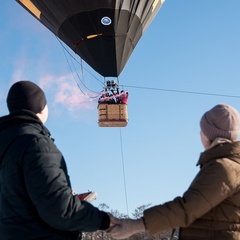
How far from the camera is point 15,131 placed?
268 centimetres

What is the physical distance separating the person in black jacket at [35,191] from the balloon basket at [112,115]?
31.6 feet

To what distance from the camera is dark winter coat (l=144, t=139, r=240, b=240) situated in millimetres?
2760

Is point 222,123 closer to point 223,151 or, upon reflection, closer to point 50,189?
point 223,151

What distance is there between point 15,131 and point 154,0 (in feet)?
38.3

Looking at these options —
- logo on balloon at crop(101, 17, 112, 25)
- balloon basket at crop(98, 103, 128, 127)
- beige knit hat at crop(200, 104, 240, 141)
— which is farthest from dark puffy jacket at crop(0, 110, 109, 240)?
logo on balloon at crop(101, 17, 112, 25)

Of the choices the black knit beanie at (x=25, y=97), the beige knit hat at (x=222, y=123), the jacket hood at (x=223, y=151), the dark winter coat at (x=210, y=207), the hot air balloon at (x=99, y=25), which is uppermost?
the hot air balloon at (x=99, y=25)

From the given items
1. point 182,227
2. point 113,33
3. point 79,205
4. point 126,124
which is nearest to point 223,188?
point 182,227

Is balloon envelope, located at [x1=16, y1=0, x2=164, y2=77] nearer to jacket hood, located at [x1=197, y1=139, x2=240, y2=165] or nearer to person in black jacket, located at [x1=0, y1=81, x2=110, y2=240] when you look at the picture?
jacket hood, located at [x1=197, y1=139, x2=240, y2=165]

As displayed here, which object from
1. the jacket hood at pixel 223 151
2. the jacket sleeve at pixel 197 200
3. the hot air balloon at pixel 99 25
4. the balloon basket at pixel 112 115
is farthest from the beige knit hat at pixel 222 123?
the hot air balloon at pixel 99 25

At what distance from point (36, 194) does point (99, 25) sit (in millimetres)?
11236

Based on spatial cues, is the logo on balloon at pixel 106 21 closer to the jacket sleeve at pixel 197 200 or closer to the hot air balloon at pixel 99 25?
the hot air balloon at pixel 99 25

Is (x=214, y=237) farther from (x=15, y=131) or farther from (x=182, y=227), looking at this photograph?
(x=15, y=131)

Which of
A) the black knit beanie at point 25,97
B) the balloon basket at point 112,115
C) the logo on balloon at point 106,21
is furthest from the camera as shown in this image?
the logo on balloon at point 106,21

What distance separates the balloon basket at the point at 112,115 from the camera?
1239 centimetres
